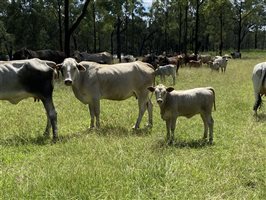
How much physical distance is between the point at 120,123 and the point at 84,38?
66044 mm

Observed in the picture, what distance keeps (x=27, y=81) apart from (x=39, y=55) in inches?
675

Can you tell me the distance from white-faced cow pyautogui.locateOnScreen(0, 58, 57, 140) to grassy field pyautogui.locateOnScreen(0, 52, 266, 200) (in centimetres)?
86

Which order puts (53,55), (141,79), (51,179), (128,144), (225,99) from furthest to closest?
(53,55) → (225,99) → (141,79) → (128,144) → (51,179)

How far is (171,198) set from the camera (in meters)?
5.29

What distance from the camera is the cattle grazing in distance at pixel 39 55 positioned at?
24.9 m

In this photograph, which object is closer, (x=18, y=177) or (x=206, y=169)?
(x=18, y=177)

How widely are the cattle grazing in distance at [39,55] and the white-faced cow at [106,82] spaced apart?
15.1 m

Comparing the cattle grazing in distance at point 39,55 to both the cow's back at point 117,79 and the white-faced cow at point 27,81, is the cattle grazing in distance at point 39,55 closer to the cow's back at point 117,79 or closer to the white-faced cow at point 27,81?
the cow's back at point 117,79

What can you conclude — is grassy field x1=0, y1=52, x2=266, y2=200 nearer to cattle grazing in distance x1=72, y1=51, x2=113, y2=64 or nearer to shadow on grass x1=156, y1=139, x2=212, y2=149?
shadow on grass x1=156, y1=139, x2=212, y2=149

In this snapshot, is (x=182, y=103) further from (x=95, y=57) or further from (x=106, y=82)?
(x=95, y=57)

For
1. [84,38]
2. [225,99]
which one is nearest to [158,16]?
[84,38]

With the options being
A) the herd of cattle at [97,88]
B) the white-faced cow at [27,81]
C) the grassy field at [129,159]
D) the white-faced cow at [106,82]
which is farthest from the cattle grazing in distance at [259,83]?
the white-faced cow at [27,81]

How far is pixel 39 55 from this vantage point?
25844mm

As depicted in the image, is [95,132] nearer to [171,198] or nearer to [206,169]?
[206,169]
